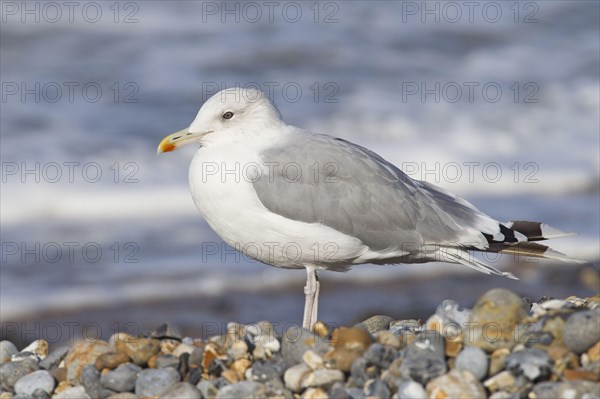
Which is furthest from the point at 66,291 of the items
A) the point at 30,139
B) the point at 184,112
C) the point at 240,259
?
the point at 184,112

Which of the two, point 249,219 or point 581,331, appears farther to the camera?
point 249,219

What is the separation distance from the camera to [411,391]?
391 centimetres

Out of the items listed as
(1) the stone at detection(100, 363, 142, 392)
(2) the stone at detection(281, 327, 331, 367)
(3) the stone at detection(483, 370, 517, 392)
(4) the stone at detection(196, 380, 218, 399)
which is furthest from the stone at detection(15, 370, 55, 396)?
(3) the stone at detection(483, 370, 517, 392)

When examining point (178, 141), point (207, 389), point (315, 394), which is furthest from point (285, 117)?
point (315, 394)

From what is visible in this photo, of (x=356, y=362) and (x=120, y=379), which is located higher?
(x=356, y=362)

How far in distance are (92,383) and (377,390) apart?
1326mm

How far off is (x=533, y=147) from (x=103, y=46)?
721cm

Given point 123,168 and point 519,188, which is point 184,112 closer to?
point 123,168

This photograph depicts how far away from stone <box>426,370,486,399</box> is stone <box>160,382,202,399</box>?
→ 3.28 feet

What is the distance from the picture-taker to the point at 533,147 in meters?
13.2

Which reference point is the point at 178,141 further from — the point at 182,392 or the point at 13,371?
the point at 182,392

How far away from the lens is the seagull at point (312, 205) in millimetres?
5465

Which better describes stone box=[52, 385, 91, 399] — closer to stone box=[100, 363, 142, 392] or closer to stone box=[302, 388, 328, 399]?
stone box=[100, 363, 142, 392]

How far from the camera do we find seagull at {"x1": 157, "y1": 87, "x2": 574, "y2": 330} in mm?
5465
